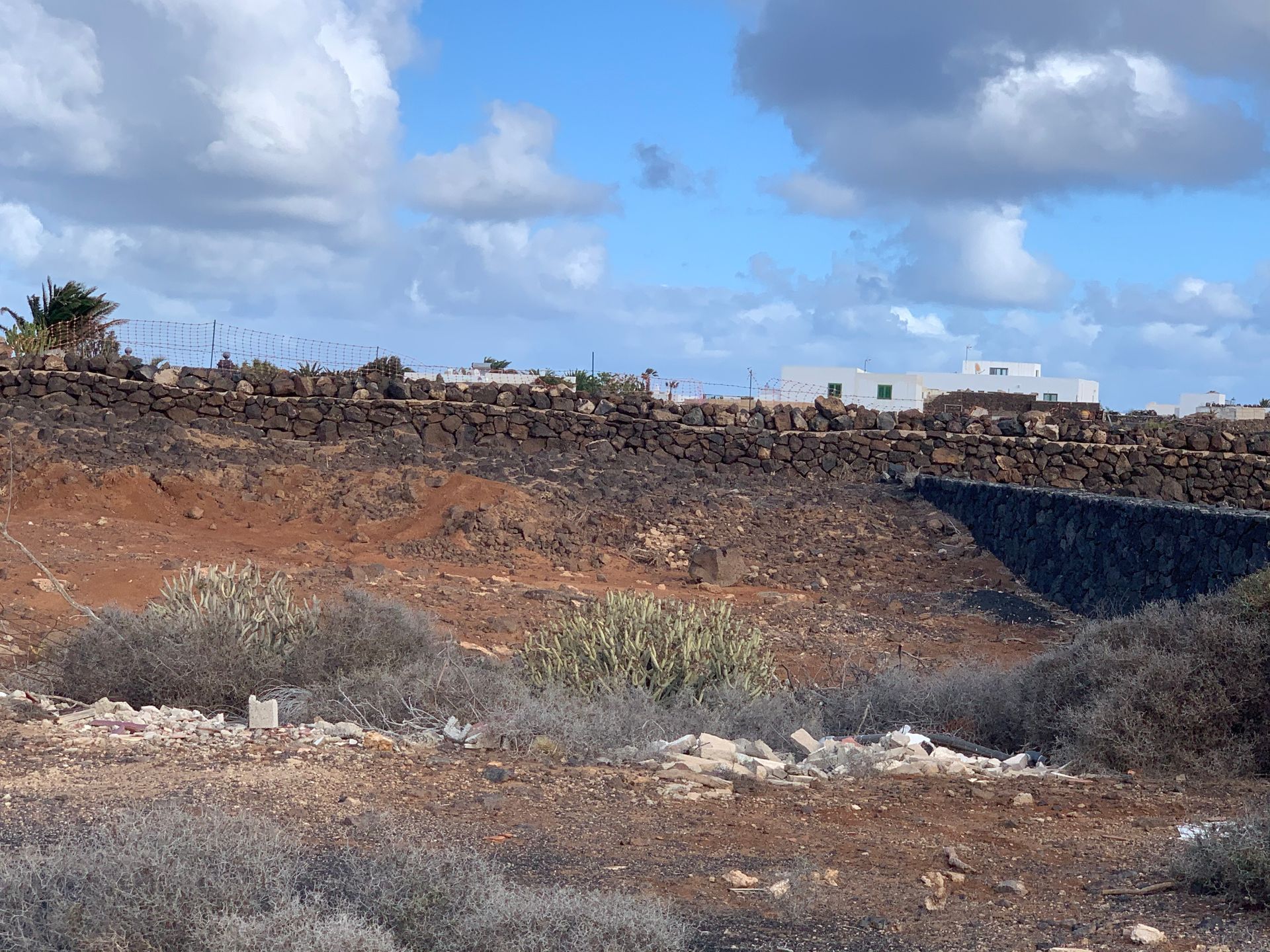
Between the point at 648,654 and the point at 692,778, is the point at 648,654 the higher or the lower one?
the higher one

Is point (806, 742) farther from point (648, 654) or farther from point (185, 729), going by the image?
point (185, 729)

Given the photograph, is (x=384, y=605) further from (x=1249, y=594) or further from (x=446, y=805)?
(x=1249, y=594)

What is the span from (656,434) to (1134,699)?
14.8 metres

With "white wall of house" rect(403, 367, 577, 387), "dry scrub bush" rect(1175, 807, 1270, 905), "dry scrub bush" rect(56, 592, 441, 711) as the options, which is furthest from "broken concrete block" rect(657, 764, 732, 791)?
"white wall of house" rect(403, 367, 577, 387)

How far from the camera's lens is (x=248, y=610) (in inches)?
289

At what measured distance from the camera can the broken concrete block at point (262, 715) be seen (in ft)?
19.7

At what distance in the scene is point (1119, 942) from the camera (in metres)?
3.42

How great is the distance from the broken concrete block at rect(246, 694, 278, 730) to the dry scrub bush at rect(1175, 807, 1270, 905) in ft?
13.6

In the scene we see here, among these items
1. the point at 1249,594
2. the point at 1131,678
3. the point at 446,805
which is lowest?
the point at 446,805

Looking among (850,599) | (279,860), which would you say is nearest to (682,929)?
(279,860)

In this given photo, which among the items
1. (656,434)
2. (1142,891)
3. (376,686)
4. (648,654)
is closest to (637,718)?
(648,654)

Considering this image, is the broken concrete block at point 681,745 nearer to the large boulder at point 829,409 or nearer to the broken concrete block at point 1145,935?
the broken concrete block at point 1145,935

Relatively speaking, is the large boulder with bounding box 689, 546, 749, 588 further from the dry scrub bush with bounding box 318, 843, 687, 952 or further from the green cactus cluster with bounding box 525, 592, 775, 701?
the dry scrub bush with bounding box 318, 843, 687, 952

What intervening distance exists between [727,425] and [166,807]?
17.1m
